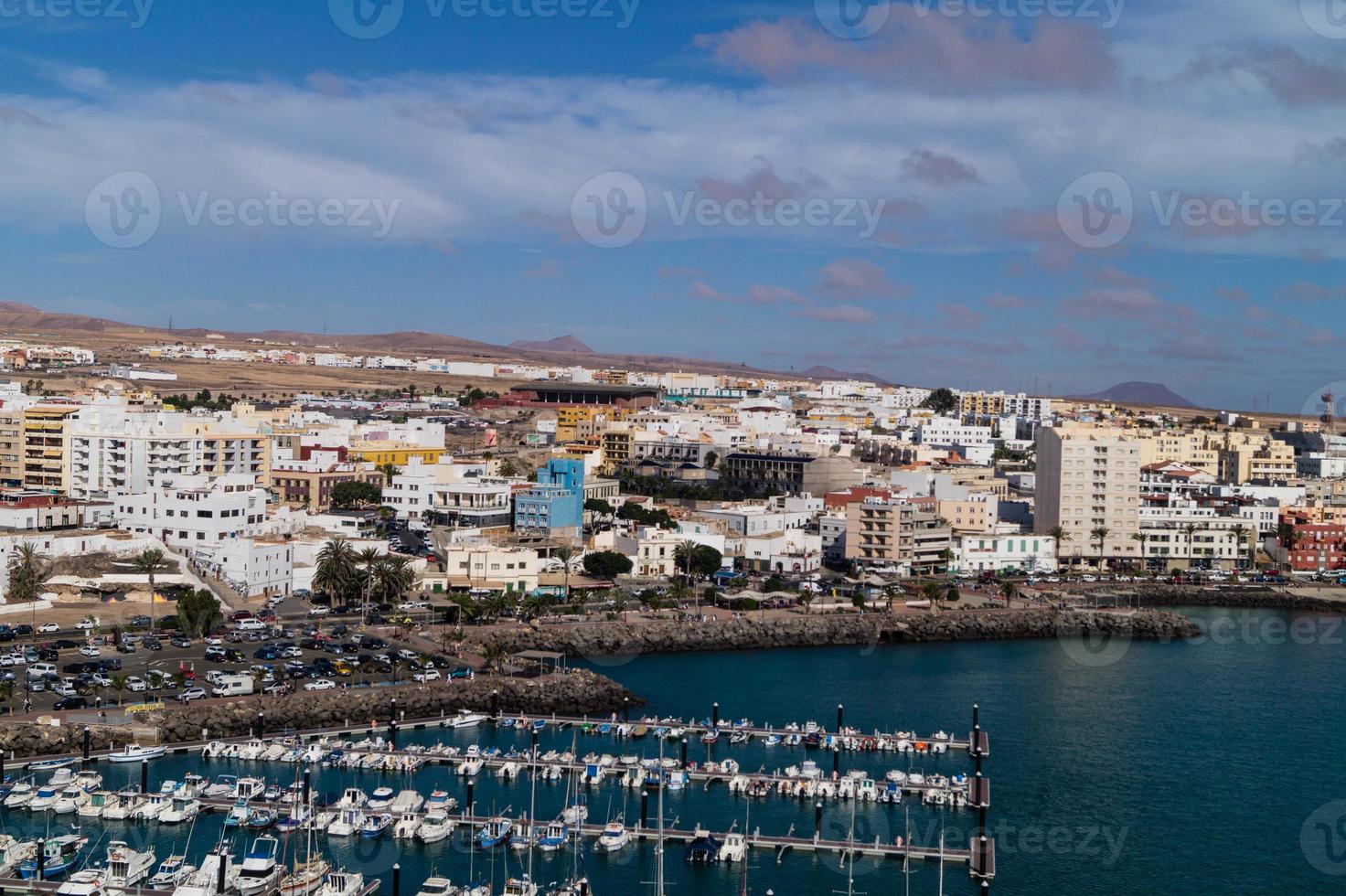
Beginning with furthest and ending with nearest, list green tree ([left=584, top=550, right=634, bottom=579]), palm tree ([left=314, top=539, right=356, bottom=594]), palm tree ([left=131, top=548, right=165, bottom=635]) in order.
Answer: green tree ([left=584, top=550, right=634, bottom=579]) → palm tree ([left=314, top=539, right=356, bottom=594]) → palm tree ([left=131, top=548, right=165, bottom=635])

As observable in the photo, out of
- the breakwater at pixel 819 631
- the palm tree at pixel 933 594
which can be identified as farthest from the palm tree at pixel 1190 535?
the palm tree at pixel 933 594

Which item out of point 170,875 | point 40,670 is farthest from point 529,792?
point 40,670

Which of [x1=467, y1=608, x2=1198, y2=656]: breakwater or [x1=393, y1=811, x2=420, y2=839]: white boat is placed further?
[x1=467, y1=608, x2=1198, y2=656]: breakwater

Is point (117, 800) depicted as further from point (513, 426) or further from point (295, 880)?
point (513, 426)

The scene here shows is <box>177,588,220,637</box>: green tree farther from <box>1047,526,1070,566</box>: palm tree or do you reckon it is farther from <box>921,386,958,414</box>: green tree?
<box>921,386,958,414</box>: green tree

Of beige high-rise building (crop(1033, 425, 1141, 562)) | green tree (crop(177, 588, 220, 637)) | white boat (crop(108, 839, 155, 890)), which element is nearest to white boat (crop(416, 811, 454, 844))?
white boat (crop(108, 839, 155, 890))

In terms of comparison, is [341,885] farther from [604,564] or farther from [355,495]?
[355,495]
